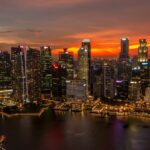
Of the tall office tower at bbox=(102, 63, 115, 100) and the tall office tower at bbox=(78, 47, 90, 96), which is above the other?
the tall office tower at bbox=(78, 47, 90, 96)

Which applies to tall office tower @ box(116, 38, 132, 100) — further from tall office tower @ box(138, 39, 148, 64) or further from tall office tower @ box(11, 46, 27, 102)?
tall office tower @ box(11, 46, 27, 102)

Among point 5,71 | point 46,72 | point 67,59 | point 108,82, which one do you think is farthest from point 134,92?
point 67,59

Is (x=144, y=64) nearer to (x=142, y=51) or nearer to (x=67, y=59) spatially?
(x=142, y=51)

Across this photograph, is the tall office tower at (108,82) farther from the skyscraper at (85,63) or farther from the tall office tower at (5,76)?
the tall office tower at (5,76)

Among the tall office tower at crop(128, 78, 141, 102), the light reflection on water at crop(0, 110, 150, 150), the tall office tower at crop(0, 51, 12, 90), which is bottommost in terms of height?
the light reflection on water at crop(0, 110, 150, 150)

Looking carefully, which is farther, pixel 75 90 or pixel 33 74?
pixel 33 74

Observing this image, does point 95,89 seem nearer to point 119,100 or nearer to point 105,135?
point 119,100

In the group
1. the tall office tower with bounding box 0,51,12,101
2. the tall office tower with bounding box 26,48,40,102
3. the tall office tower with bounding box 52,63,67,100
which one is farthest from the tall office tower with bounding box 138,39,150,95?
the tall office tower with bounding box 0,51,12,101
